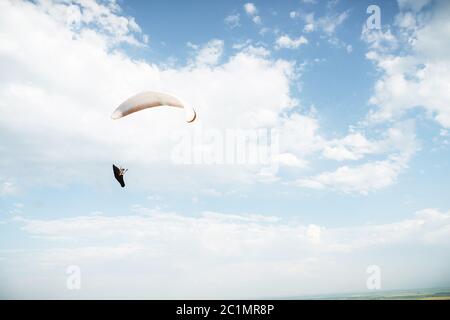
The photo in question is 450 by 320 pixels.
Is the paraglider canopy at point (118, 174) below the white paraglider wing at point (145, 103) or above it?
below

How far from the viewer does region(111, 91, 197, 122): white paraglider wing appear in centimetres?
1895

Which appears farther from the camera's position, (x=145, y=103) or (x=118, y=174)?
(x=145, y=103)

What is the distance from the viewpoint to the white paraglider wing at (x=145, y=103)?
1895cm

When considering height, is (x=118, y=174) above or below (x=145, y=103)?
below

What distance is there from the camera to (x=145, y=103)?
781 inches

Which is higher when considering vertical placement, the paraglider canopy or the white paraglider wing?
the white paraglider wing
